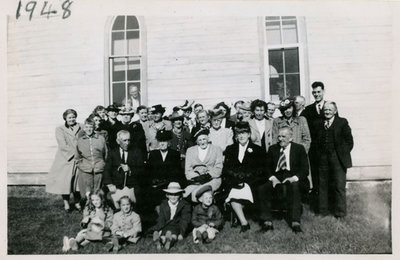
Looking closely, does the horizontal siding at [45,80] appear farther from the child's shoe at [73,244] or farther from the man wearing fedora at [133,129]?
the child's shoe at [73,244]

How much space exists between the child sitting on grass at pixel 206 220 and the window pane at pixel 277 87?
117 cm

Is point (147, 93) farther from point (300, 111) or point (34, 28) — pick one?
point (300, 111)

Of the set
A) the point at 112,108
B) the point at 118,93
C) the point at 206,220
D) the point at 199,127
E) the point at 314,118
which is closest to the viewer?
the point at 206,220

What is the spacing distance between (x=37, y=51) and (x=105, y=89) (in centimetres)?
70

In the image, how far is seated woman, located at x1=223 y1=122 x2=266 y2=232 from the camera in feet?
10.3

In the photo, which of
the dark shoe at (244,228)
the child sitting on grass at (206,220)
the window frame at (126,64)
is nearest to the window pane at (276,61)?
the window frame at (126,64)

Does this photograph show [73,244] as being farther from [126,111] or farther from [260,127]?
[260,127]

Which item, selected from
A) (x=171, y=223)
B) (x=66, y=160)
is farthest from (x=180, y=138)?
(x=66, y=160)

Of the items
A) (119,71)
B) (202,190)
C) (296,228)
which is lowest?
(296,228)

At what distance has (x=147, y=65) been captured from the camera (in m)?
3.62

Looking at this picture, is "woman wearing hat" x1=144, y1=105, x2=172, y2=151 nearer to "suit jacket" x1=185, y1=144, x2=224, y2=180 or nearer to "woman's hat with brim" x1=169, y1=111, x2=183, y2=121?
"woman's hat with brim" x1=169, y1=111, x2=183, y2=121

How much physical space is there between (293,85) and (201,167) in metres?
1.21

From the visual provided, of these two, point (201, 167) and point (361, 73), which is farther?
point (361, 73)

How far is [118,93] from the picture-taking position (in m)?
3.68
